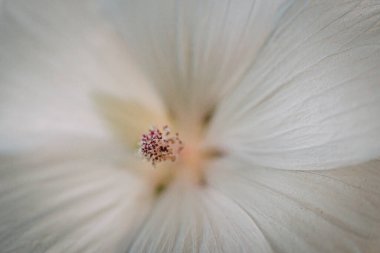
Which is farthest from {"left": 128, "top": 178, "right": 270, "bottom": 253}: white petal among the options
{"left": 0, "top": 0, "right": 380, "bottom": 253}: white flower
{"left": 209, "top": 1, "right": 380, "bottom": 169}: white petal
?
{"left": 209, "top": 1, "right": 380, "bottom": 169}: white petal

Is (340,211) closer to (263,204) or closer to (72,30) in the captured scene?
(263,204)

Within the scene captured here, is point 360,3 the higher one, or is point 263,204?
point 360,3

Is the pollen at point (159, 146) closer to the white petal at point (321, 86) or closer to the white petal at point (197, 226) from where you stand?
the white petal at point (197, 226)

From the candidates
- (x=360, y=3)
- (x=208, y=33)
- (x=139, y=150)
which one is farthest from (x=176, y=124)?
(x=360, y=3)

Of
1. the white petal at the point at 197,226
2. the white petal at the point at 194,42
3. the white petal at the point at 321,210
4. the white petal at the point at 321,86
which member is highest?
the white petal at the point at 194,42

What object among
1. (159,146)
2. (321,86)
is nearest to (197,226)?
(159,146)

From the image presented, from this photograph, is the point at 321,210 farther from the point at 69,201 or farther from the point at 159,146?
the point at 69,201

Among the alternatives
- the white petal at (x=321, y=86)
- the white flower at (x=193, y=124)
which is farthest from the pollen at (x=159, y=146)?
the white petal at (x=321, y=86)
